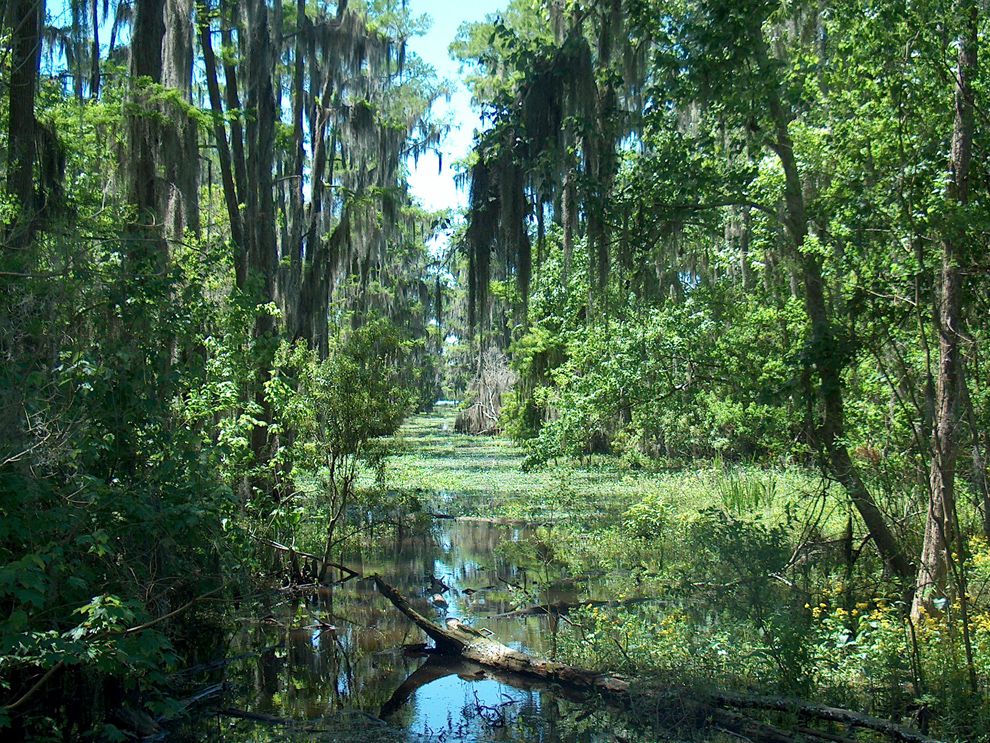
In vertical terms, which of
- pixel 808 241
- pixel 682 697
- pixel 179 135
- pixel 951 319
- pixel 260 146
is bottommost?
pixel 682 697

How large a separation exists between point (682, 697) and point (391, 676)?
2.82 metres

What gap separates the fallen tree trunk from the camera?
5.38 metres

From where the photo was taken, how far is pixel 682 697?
19.5 ft

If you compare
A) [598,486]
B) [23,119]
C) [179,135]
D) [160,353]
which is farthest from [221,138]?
[598,486]

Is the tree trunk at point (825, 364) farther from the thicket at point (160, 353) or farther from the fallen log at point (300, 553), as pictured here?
the fallen log at point (300, 553)

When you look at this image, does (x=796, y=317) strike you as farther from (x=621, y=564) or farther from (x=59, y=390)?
(x=59, y=390)

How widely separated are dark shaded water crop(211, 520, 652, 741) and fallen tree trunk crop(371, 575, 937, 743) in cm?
13

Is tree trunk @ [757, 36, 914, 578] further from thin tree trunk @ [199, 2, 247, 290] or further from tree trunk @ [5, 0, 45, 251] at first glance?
thin tree trunk @ [199, 2, 247, 290]

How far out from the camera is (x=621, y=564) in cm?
1078

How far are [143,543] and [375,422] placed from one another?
197 inches

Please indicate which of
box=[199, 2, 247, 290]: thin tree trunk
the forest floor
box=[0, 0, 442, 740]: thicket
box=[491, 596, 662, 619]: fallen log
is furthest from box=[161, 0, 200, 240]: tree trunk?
box=[491, 596, 662, 619]: fallen log

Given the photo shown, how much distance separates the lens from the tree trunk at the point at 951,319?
5934mm

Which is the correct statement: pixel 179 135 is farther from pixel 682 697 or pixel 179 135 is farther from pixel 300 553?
pixel 682 697

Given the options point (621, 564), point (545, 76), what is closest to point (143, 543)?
point (545, 76)
